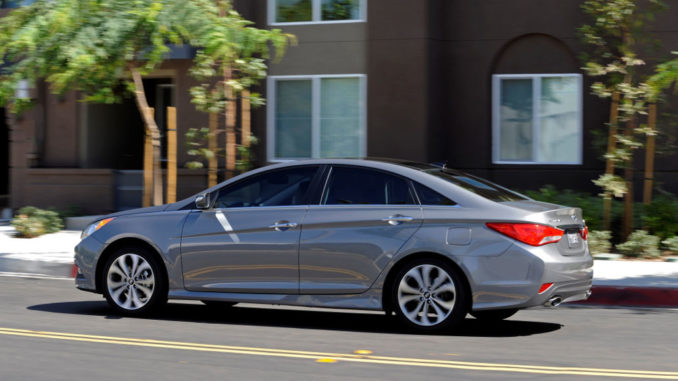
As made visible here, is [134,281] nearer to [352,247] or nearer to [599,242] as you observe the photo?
[352,247]

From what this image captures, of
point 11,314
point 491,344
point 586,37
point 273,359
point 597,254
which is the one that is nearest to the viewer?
point 273,359

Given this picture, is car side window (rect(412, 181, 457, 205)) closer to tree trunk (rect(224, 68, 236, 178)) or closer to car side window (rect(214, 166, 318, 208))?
car side window (rect(214, 166, 318, 208))

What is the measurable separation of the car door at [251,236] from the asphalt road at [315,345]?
16.7 inches

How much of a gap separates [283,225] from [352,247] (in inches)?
26.7

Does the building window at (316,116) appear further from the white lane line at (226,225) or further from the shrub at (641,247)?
the white lane line at (226,225)

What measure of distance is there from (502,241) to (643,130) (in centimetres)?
Answer: 765

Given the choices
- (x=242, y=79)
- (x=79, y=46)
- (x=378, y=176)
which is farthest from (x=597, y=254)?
(x=79, y=46)

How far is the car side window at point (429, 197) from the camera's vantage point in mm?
8477

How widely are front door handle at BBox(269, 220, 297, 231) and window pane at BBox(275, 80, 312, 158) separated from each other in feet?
33.7

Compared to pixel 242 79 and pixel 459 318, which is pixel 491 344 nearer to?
pixel 459 318

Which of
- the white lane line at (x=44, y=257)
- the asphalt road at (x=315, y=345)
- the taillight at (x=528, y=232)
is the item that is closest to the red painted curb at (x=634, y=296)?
the asphalt road at (x=315, y=345)

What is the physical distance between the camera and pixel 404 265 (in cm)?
847

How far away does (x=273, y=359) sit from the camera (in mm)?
7316

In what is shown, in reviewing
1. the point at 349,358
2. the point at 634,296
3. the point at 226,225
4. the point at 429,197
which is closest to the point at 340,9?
the point at 634,296
